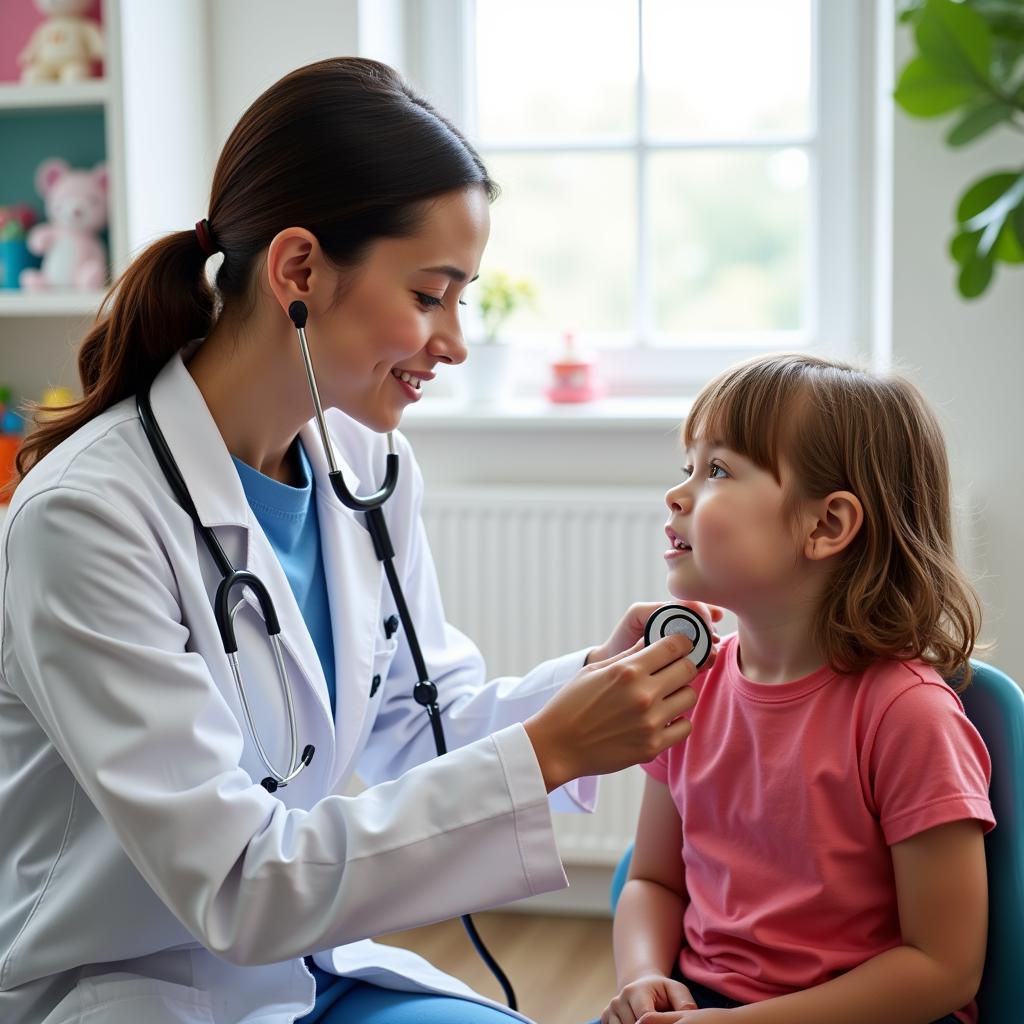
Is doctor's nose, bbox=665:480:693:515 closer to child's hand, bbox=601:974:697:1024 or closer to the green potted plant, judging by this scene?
child's hand, bbox=601:974:697:1024

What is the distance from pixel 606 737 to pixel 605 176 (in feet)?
5.64

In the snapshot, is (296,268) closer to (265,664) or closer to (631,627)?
(265,664)

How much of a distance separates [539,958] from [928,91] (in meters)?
1.59

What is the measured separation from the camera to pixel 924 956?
40.3 inches

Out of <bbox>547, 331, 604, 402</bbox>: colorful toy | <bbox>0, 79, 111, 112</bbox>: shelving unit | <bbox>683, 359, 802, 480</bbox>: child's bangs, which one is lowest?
<bbox>547, 331, 604, 402</bbox>: colorful toy

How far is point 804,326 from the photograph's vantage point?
2.49 meters

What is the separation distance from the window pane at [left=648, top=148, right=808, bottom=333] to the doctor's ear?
4.73 feet

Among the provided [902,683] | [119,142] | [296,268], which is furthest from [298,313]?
[119,142]

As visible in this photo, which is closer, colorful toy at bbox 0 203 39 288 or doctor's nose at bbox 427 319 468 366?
doctor's nose at bbox 427 319 468 366

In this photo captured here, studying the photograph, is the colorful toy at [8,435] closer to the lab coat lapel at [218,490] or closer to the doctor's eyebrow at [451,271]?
the lab coat lapel at [218,490]

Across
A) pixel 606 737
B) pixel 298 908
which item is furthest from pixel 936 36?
pixel 298 908

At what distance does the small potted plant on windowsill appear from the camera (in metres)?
2.42

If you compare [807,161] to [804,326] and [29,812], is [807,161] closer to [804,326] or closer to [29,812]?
[804,326]

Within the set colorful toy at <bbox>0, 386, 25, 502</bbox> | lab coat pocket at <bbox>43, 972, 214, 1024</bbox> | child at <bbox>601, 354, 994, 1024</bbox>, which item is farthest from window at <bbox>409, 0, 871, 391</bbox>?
lab coat pocket at <bbox>43, 972, 214, 1024</bbox>
